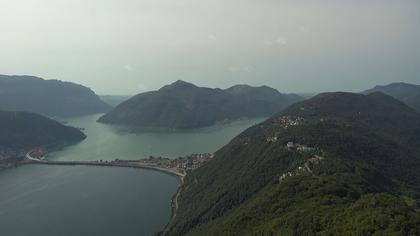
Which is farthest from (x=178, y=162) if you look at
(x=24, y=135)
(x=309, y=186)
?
(x=24, y=135)

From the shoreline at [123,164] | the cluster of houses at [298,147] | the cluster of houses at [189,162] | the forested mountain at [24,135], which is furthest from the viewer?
the forested mountain at [24,135]

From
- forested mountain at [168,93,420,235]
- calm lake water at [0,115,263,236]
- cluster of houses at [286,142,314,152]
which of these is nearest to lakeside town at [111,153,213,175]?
calm lake water at [0,115,263,236]

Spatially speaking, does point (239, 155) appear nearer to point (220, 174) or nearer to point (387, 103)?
point (220, 174)

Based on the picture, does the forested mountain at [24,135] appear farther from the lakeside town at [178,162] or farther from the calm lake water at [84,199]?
the lakeside town at [178,162]

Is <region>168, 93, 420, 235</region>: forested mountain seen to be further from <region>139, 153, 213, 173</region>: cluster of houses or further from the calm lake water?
<region>139, 153, 213, 173</region>: cluster of houses

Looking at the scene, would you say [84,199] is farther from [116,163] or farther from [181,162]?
[116,163]

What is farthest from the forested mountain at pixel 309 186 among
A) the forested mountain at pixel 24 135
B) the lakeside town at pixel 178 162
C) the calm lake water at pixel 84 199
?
the forested mountain at pixel 24 135

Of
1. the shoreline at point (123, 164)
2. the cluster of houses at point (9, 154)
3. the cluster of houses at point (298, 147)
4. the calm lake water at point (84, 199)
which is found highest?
the cluster of houses at point (298, 147)
